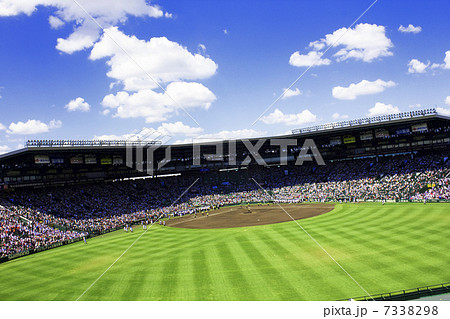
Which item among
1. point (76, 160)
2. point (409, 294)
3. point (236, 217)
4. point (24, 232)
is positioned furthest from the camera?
point (76, 160)

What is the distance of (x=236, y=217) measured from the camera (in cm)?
4619

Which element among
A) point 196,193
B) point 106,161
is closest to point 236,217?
point 196,193

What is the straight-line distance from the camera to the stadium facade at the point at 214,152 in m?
51.4

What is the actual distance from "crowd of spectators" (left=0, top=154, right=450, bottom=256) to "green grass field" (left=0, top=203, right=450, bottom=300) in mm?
9387

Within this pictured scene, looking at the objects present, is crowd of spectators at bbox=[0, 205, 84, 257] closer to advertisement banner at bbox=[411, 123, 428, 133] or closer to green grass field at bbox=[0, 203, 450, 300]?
green grass field at bbox=[0, 203, 450, 300]

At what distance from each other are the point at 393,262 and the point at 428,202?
28.2m

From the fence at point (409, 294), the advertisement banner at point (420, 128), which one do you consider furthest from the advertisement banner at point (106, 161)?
the advertisement banner at point (420, 128)

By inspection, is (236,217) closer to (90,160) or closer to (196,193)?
(196,193)

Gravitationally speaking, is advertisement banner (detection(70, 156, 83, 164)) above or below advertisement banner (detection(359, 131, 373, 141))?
below

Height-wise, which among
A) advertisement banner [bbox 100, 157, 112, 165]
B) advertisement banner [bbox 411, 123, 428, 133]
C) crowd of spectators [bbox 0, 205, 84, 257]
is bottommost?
crowd of spectators [bbox 0, 205, 84, 257]

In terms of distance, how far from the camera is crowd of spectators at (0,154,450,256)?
40656mm

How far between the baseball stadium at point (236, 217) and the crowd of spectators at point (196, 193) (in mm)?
302

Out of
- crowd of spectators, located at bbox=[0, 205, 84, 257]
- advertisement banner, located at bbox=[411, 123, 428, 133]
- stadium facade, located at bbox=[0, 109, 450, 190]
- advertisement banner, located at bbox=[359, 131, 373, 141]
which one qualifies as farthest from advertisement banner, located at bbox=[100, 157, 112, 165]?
advertisement banner, located at bbox=[411, 123, 428, 133]

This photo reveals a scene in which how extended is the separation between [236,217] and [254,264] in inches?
969
